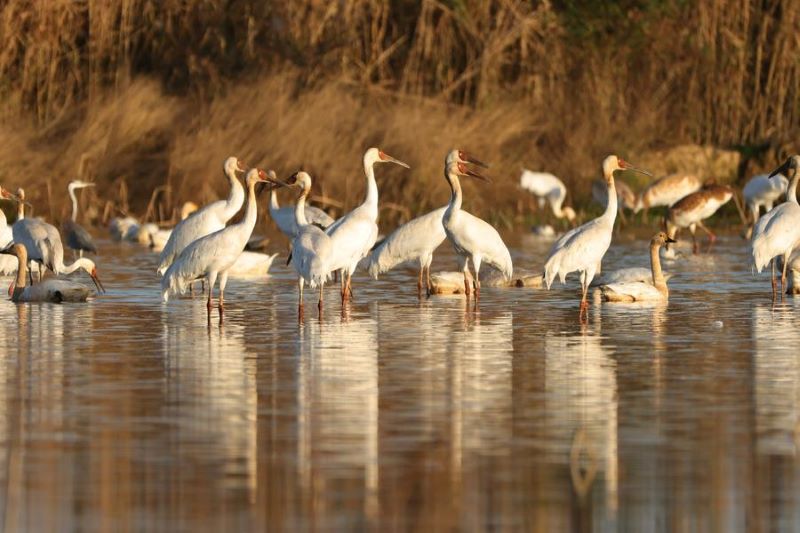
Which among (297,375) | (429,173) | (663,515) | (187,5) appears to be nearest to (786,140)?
(429,173)

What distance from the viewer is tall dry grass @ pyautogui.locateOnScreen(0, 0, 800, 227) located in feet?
88.3

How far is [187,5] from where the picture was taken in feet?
98.5

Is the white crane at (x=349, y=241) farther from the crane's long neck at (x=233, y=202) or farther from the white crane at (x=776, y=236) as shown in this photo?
the white crane at (x=776, y=236)

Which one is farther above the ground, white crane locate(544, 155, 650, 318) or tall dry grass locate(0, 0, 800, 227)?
tall dry grass locate(0, 0, 800, 227)

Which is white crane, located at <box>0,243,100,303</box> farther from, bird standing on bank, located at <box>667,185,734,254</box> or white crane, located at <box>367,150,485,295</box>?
bird standing on bank, located at <box>667,185,734,254</box>

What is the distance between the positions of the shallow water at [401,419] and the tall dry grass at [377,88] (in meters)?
12.2

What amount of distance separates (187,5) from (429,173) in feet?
19.3

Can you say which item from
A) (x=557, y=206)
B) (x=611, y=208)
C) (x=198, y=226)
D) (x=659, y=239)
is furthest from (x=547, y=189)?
(x=611, y=208)

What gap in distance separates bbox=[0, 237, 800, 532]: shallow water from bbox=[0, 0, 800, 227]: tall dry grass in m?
12.2

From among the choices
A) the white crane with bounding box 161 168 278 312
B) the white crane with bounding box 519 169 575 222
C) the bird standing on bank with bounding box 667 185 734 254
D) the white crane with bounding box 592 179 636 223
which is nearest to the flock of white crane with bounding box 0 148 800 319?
the white crane with bounding box 161 168 278 312

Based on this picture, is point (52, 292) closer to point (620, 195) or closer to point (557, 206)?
point (557, 206)

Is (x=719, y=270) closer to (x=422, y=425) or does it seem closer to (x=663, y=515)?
(x=422, y=425)

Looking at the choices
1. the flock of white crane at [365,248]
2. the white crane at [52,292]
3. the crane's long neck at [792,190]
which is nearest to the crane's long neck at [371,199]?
the flock of white crane at [365,248]

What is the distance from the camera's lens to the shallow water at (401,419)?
22.0 ft
